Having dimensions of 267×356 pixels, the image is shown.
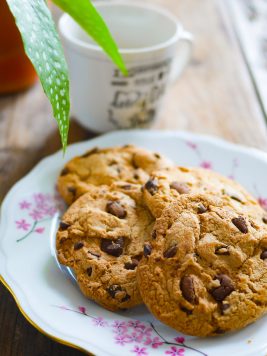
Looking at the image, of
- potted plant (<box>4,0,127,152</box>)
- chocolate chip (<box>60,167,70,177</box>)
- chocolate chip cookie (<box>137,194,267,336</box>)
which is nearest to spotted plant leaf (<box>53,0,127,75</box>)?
potted plant (<box>4,0,127,152</box>)

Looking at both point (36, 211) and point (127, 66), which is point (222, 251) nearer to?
point (36, 211)

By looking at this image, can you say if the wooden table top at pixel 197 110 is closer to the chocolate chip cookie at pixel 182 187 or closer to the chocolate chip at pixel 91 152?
the chocolate chip at pixel 91 152

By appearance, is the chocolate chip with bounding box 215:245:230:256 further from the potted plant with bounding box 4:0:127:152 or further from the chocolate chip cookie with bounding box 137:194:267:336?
the potted plant with bounding box 4:0:127:152

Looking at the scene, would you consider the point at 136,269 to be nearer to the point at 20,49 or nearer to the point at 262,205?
the point at 262,205

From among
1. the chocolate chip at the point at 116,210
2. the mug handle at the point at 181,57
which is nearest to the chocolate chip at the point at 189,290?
the chocolate chip at the point at 116,210

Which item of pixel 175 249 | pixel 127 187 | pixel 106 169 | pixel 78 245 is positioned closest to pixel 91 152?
pixel 106 169

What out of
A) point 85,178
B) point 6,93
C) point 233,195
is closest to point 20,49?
point 6,93
